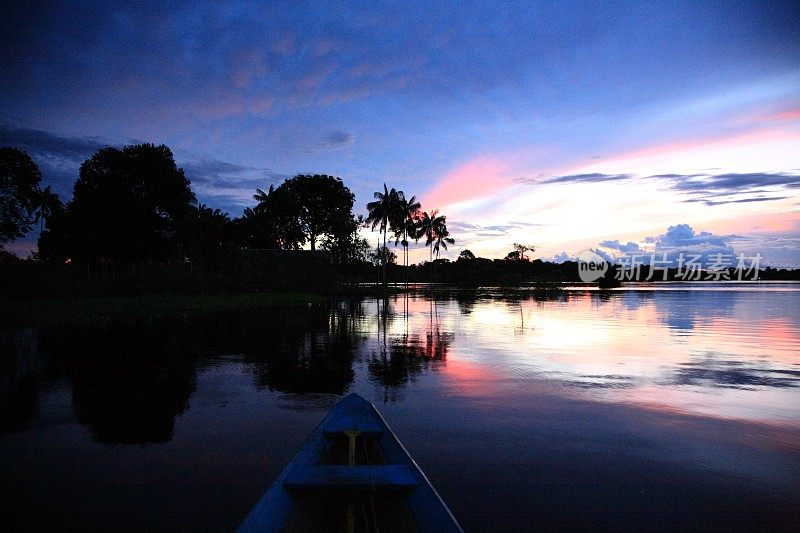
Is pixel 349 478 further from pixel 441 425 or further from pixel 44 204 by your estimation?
pixel 44 204

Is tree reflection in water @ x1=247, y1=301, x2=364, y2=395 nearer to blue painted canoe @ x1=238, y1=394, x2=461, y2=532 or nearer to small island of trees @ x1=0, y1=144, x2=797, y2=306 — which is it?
blue painted canoe @ x1=238, y1=394, x2=461, y2=532

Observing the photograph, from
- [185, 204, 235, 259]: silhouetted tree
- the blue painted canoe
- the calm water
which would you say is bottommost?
the calm water

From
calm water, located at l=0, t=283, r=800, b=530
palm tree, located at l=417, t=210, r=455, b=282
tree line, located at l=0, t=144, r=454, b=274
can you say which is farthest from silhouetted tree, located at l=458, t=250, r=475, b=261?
calm water, located at l=0, t=283, r=800, b=530

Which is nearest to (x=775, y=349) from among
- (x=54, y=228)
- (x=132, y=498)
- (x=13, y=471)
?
(x=132, y=498)

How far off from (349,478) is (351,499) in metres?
0.16

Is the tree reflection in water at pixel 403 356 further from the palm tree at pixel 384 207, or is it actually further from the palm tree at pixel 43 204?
the palm tree at pixel 384 207

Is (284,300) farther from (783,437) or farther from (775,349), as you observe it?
(783,437)

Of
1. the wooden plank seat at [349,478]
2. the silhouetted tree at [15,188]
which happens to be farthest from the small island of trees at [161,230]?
the wooden plank seat at [349,478]

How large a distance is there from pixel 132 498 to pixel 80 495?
58 cm

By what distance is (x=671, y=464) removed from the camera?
5.67 metres

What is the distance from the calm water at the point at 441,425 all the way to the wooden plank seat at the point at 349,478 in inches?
35.7

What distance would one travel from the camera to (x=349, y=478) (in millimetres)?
3975

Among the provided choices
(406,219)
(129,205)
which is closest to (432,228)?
(406,219)

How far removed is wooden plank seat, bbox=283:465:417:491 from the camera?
382cm
